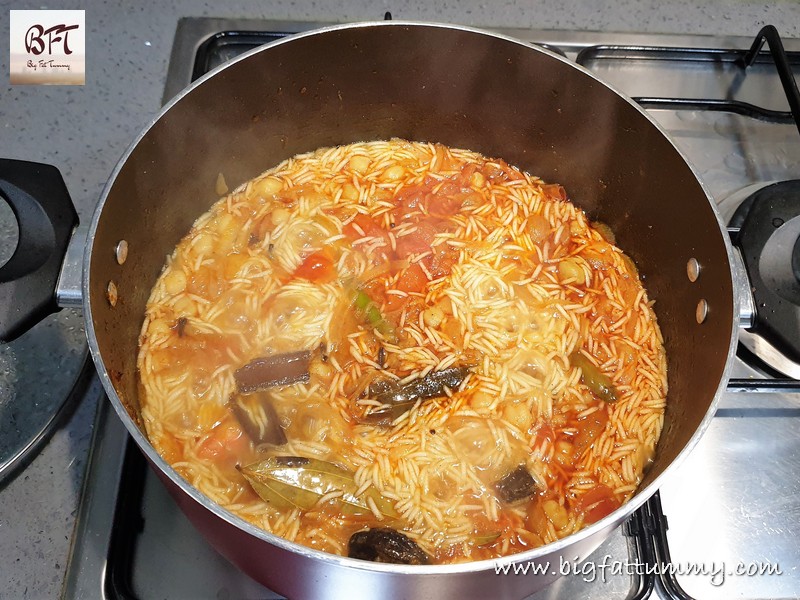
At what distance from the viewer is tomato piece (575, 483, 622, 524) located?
2100 millimetres

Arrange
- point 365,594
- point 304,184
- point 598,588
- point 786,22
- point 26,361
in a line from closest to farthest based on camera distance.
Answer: point 365,594, point 598,588, point 26,361, point 304,184, point 786,22

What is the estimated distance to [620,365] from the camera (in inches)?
95.4

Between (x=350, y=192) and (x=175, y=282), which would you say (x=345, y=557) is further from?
(x=350, y=192)

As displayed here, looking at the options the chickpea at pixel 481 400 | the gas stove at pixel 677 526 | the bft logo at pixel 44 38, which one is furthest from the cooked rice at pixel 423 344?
the bft logo at pixel 44 38

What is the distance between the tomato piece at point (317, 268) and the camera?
2.55 m

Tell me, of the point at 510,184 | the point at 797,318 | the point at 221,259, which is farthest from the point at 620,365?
Answer: the point at 221,259

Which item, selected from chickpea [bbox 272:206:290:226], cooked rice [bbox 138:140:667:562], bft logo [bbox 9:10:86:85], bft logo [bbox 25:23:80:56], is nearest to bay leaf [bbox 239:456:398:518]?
cooked rice [bbox 138:140:667:562]

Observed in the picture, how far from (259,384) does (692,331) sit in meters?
1.53

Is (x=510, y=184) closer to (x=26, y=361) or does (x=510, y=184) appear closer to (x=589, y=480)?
(x=589, y=480)

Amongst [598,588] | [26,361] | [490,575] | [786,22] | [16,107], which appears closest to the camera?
[490,575]

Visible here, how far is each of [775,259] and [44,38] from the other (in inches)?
136

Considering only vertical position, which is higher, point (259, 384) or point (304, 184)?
point (304, 184)

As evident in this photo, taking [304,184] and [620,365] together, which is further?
[304,184]

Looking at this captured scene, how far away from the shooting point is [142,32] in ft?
10.6
